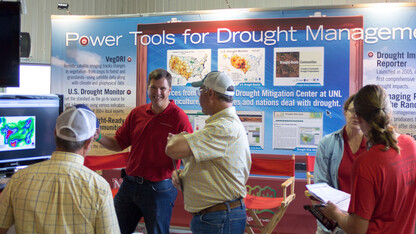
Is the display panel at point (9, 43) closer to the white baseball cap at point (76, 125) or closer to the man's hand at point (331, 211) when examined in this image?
the white baseball cap at point (76, 125)

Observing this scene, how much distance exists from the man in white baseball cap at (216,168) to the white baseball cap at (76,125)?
0.58m

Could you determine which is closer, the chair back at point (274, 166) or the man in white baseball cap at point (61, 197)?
the man in white baseball cap at point (61, 197)

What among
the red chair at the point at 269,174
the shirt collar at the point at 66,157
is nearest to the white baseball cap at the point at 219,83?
the shirt collar at the point at 66,157

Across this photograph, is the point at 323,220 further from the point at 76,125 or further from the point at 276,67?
the point at 276,67

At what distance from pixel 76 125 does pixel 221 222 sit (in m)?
1.03

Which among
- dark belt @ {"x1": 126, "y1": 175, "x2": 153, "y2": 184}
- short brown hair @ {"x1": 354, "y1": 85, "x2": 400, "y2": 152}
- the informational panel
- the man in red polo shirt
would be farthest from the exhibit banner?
short brown hair @ {"x1": 354, "y1": 85, "x2": 400, "y2": 152}

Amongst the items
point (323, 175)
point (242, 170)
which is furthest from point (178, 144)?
point (323, 175)

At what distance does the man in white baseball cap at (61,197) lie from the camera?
1.68 metres

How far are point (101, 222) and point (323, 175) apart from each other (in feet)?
5.66

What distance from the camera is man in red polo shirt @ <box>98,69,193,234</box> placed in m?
3.12

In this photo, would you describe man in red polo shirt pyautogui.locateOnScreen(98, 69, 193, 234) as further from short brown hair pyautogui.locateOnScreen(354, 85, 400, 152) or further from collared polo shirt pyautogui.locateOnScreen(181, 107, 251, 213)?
short brown hair pyautogui.locateOnScreen(354, 85, 400, 152)

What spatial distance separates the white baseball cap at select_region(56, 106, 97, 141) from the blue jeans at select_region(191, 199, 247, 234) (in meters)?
0.89

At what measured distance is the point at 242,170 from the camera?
7.98 ft

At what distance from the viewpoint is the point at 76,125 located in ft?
5.84
